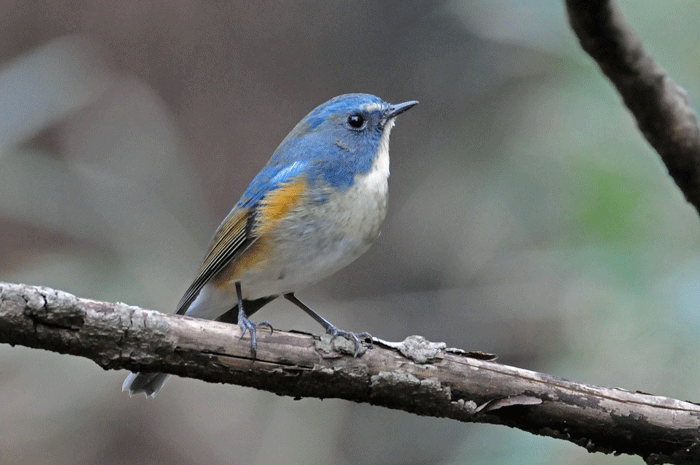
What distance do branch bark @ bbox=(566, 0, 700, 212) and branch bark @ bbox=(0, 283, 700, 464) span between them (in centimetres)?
82

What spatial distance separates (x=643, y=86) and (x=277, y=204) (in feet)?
6.03

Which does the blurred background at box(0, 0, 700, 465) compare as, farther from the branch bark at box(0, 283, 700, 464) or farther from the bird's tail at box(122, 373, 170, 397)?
the bird's tail at box(122, 373, 170, 397)

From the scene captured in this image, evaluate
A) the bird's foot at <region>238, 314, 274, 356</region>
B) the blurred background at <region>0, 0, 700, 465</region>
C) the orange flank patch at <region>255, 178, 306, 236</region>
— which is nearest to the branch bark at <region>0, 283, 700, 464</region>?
the bird's foot at <region>238, 314, 274, 356</region>

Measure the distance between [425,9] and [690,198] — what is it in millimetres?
5011

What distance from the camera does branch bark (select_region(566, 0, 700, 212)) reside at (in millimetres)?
1705

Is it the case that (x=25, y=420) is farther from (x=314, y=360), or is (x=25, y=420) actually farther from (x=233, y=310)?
(x=314, y=360)

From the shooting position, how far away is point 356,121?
373 centimetres

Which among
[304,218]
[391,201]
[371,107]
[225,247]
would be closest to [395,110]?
[371,107]

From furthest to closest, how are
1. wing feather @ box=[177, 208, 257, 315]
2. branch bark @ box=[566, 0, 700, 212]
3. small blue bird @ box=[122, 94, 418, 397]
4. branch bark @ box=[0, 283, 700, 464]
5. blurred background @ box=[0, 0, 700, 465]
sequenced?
blurred background @ box=[0, 0, 700, 465]
wing feather @ box=[177, 208, 257, 315]
small blue bird @ box=[122, 94, 418, 397]
branch bark @ box=[0, 283, 700, 464]
branch bark @ box=[566, 0, 700, 212]

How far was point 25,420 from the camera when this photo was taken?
4.80 m

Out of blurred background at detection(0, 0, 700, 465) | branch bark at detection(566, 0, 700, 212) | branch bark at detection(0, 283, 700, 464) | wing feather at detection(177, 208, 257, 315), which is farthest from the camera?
blurred background at detection(0, 0, 700, 465)

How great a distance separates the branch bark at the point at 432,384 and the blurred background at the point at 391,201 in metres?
0.59

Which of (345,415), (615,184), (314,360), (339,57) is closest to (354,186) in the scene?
(314,360)

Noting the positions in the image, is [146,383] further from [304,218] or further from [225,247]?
[304,218]
